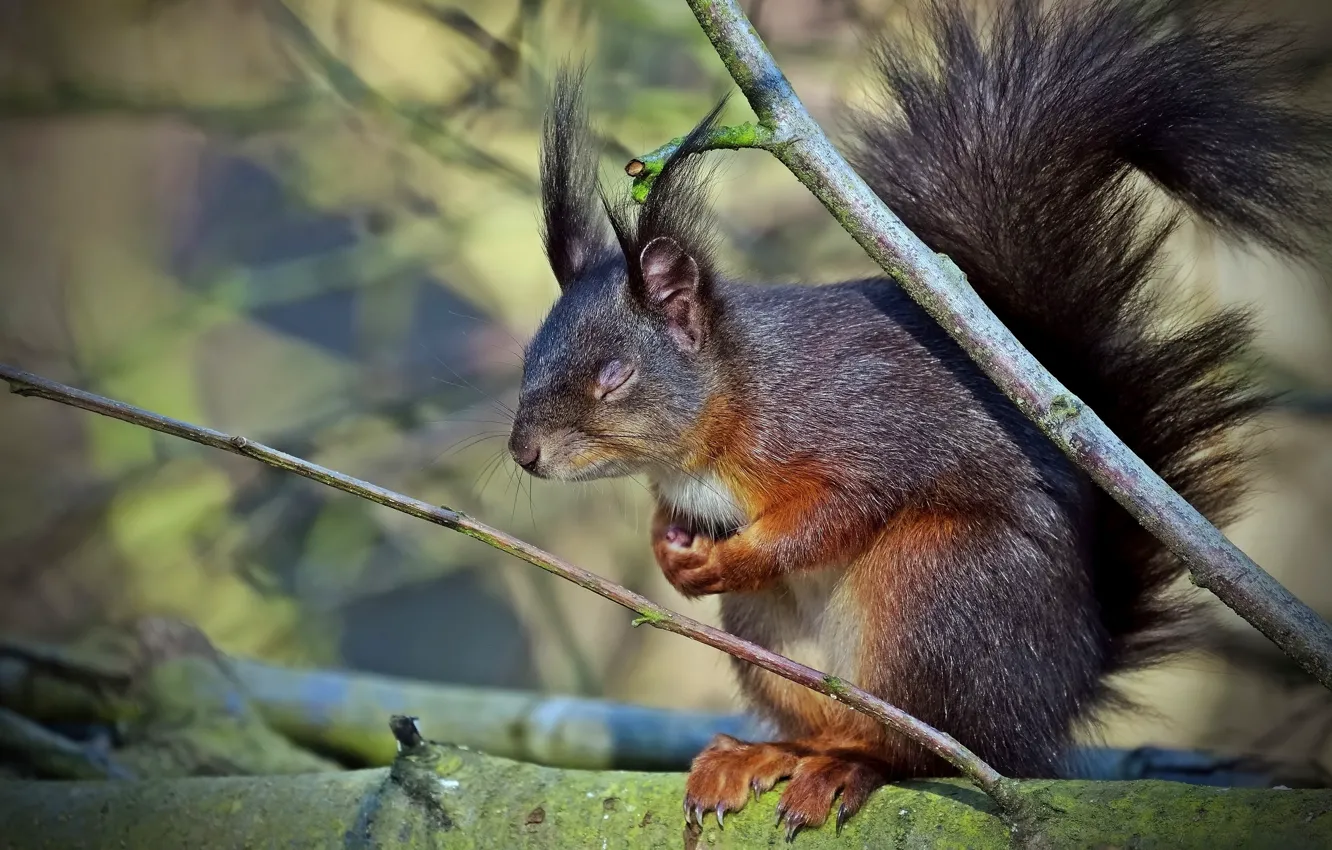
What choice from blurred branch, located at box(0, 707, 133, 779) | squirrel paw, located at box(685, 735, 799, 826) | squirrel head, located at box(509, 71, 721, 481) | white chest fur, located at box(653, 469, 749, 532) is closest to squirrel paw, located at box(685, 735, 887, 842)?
squirrel paw, located at box(685, 735, 799, 826)

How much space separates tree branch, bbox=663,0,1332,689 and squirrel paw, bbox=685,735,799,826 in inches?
30.0

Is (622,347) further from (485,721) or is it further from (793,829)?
(485,721)

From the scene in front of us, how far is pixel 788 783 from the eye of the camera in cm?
207

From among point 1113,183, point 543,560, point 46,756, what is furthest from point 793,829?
point 46,756

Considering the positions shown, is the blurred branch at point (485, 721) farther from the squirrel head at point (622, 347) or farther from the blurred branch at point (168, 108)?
the blurred branch at point (168, 108)

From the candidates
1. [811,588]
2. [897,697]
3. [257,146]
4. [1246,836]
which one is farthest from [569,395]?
[257,146]

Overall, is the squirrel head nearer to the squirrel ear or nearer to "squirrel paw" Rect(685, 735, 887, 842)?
the squirrel ear

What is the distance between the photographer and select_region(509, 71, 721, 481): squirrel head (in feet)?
7.66

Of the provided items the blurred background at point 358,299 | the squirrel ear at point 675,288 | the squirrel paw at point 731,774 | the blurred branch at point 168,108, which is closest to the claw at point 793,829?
the squirrel paw at point 731,774

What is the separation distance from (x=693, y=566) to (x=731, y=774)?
40 cm

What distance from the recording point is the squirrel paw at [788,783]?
6.40ft

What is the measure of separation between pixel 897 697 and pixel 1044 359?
0.64 meters

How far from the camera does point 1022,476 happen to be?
230cm

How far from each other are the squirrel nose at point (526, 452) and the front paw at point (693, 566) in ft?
0.98
